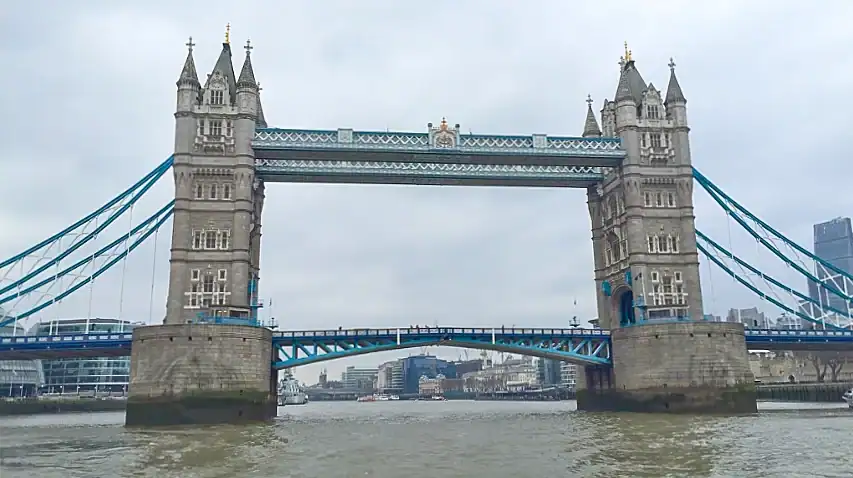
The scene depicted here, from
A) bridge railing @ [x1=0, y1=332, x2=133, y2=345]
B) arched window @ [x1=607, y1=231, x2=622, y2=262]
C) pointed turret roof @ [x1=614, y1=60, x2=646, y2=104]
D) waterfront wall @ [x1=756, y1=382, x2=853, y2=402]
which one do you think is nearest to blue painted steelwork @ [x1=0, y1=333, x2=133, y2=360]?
bridge railing @ [x1=0, y1=332, x2=133, y2=345]

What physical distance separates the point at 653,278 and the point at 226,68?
38.3m

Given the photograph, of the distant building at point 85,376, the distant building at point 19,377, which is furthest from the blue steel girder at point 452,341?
the distant building at point 85,376

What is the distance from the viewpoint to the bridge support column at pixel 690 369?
5297 cm

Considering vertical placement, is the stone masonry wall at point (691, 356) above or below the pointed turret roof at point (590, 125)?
below

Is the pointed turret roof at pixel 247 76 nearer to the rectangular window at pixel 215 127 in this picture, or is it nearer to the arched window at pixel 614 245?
the rectangular window at pixel 215 127

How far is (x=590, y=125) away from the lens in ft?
234

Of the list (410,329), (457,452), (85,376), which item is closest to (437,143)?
(410,329)

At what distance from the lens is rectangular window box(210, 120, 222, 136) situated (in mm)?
56219

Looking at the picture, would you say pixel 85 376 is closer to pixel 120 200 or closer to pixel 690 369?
pixel 120 200

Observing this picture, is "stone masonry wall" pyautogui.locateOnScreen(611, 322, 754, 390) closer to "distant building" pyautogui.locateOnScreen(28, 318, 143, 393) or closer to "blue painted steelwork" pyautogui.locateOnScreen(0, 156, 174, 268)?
"blue painted steelwork" pyautogui.locateOnScreen(0, 156, 174, 268)

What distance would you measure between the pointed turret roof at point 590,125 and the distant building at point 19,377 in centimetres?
9352

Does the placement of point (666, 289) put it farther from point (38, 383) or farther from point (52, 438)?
point (38, 383)

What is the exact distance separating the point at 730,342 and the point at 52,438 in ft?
150

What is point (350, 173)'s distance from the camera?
196ft
